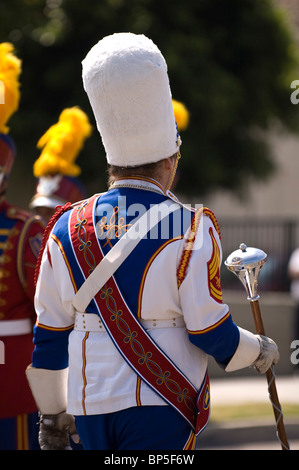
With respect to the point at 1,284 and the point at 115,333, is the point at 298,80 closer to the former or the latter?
the point at 1,284

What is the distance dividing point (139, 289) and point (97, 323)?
192mm

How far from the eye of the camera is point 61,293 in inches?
124

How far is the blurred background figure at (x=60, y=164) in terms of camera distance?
6359 millimetres

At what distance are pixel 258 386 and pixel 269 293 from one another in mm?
2324

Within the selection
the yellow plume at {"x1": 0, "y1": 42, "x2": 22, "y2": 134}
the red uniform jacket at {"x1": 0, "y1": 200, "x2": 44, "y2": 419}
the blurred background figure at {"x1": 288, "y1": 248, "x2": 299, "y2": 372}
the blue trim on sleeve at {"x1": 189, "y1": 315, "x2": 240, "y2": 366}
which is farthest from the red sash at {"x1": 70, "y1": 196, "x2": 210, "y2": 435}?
the blurred background figure at {"x1": 288, "y1": 248, "x2": 299, "y2": 372}

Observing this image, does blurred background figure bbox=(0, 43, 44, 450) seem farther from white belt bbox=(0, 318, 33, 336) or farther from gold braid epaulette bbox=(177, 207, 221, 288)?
gold braid epaulette bbox=(177, 207, 221, 288)

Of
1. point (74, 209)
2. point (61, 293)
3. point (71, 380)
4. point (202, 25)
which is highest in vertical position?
point (202, 25)

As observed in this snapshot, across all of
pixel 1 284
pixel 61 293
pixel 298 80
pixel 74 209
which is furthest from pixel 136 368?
pixel 298 80

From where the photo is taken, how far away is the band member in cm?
298

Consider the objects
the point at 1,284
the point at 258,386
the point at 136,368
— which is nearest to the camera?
the point at 136,368

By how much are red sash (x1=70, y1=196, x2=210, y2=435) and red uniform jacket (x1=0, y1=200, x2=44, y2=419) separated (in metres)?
1.32

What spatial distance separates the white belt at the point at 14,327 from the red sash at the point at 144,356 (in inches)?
52.9

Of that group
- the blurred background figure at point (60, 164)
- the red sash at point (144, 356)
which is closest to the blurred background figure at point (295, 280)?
the blurred background figure at point (60, 164)

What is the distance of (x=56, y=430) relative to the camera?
328cm
